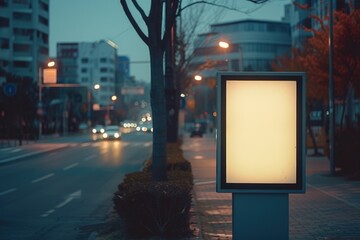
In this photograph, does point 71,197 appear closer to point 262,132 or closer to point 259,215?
point 259,215

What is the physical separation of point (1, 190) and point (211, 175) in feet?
26.6

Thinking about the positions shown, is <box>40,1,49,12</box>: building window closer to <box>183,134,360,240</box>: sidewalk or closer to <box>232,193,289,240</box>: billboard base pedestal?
<box>183,134,360,240</box>: sidewalk

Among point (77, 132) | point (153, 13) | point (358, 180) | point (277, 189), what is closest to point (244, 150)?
point (277, 189)

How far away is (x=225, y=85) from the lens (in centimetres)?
934

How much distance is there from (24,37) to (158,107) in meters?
79.8

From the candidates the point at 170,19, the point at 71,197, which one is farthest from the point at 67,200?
the point at 170,19

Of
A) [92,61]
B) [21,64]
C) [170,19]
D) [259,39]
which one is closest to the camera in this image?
[170,19]

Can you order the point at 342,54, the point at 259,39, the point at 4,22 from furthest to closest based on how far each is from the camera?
the point at 259,39, the point at 4,22, the point at 342,54

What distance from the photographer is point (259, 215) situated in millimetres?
9461

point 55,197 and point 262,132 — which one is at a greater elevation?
point 262,132

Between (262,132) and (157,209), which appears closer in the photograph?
(262,132)

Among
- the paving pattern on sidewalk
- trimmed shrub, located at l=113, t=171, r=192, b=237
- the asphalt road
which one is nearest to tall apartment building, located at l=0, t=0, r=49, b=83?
the asphalt road


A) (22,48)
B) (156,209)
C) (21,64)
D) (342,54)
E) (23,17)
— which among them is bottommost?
(156,209)

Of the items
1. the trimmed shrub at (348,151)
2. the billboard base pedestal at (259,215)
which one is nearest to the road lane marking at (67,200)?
the billboard base pedestal at (259,215)
